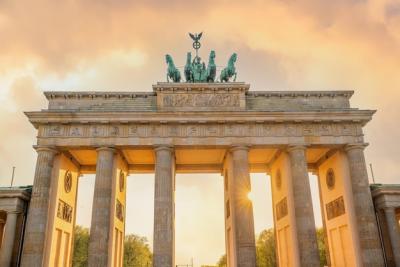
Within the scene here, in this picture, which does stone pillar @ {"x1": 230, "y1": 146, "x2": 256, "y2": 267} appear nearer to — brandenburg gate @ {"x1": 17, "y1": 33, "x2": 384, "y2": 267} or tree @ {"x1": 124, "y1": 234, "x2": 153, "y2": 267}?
brandenburg gate @ {"x1": 17, "y1": 33, "x2": 384, "y2": 267}

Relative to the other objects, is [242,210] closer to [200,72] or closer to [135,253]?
[200,72]

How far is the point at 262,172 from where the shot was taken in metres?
35.0

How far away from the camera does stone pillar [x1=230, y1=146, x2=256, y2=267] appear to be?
24438 mm

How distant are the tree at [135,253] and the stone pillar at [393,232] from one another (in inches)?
2120

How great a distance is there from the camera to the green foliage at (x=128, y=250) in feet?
197

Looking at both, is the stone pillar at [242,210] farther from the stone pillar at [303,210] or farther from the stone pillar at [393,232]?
the stone pillar at [393,232]

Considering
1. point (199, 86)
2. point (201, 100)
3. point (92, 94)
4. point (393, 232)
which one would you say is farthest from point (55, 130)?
point (393, 232)

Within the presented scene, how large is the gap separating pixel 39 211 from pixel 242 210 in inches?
595

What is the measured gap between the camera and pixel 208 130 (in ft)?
91.7

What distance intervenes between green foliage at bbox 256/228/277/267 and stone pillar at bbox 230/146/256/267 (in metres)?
37.5

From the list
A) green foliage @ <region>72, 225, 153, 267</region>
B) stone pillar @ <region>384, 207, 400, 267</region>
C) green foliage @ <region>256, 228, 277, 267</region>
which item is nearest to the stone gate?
stone pillar @ <region>384, 207, 400, 267</region>

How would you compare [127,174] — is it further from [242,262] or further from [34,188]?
[242,262]

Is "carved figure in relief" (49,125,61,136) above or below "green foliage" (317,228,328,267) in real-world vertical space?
above

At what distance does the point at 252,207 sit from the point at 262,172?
9194mm
